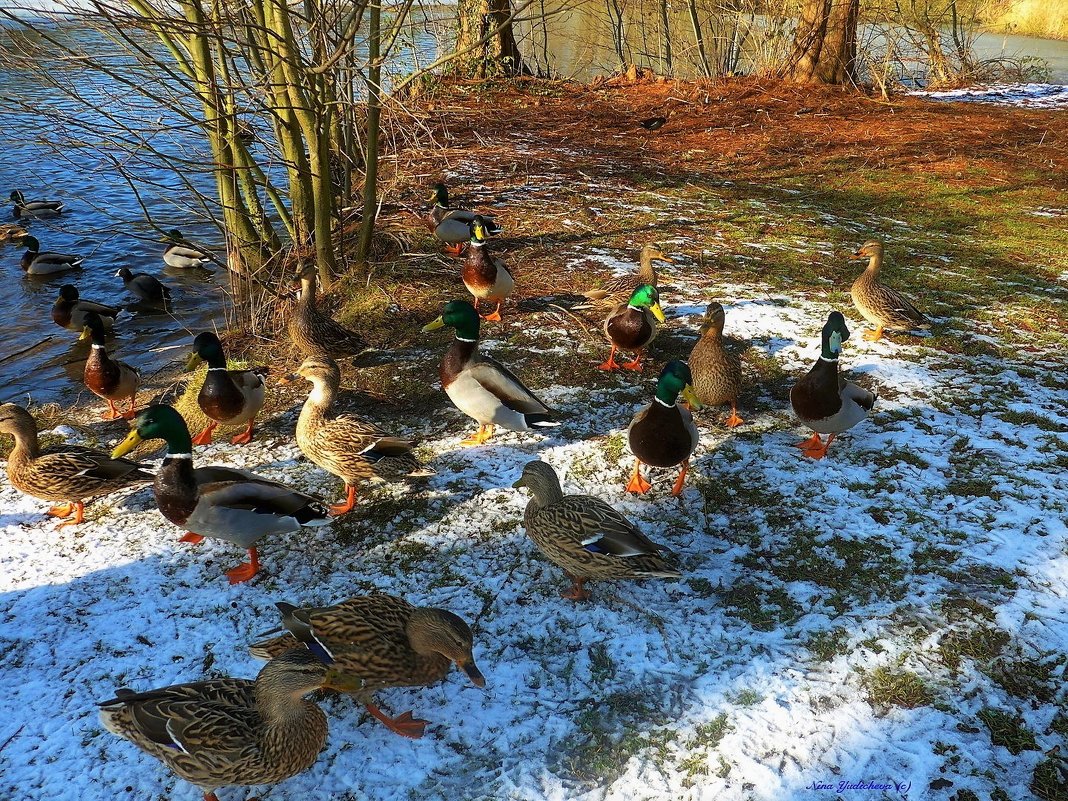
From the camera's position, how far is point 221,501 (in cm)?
351

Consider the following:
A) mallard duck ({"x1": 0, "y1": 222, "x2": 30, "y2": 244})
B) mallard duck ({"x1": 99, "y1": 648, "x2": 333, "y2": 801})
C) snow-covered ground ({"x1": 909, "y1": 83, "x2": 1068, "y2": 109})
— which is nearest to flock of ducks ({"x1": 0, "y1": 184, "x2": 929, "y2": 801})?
mallard duck ({"x1": 99, "y1": 648, "x2": 333, "y2": 801})

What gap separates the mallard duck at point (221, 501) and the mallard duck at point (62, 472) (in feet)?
1.62

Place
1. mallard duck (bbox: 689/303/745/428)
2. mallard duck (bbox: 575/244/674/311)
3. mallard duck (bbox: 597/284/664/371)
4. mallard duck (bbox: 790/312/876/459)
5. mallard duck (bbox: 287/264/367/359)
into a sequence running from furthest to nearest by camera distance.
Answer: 1. mallard duck (bbox: 575/244/674/311)
2. mallard duck (bbox: 287/264/367/359)
3. mallard duck (bbox: 597/284/664/371)
4. mallard duck (bbox: 689/303/745/428)
5. mallard duck (bbox: 790/312/876/459)

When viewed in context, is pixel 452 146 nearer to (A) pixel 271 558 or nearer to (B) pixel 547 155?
(B) pixel 547 155

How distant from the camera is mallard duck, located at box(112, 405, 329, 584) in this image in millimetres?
3518

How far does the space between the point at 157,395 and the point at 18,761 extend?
354cm

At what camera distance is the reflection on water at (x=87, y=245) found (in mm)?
5371

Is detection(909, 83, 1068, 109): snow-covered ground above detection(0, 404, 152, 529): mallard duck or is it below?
above

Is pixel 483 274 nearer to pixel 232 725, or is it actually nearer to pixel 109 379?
pixel 109 379

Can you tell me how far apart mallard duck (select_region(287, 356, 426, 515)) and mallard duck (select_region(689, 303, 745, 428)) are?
6.72 feet

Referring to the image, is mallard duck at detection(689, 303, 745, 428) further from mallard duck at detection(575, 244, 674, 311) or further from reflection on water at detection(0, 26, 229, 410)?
reflection on water at detection(0, 26, 229, 410)

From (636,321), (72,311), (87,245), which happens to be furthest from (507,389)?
(87,245)

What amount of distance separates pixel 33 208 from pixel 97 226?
4.14 feet

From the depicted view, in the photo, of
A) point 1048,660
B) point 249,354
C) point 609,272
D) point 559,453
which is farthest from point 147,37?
point 1048,660
